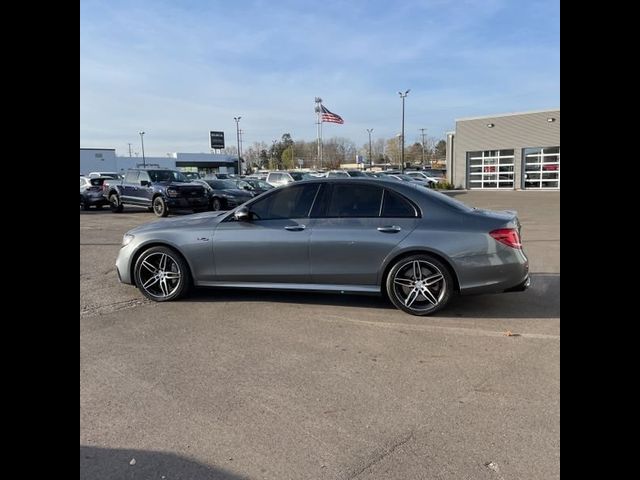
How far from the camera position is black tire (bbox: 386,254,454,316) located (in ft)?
17.4

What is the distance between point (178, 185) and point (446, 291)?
50.4 feet

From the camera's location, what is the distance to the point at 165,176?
20.2 m

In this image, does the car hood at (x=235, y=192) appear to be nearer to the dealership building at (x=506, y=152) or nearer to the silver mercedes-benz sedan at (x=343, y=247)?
the silver mercedes-benz sedan at (x=343, y=247)

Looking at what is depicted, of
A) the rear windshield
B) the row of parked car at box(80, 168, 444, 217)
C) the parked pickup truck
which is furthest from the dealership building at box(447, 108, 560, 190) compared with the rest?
the rear windshield

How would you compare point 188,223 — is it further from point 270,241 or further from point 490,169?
point 490,169

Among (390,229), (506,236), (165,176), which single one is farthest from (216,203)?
(506,236)

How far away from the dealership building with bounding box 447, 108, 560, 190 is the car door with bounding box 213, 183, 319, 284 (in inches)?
1409

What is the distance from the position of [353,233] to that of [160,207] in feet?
49.1

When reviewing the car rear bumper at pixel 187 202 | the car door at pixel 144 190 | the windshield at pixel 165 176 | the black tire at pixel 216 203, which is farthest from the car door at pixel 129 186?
the black tire at pixel 216 203

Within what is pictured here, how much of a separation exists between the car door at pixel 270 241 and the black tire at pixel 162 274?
0.48m
